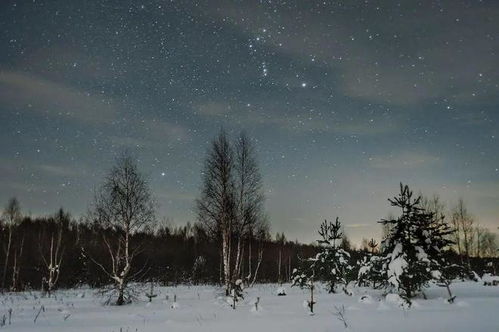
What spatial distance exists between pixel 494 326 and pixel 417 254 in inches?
331

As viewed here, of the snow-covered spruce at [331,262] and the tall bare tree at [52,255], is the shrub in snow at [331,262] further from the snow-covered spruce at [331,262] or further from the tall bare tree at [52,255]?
the tall bare tree at [52,255]

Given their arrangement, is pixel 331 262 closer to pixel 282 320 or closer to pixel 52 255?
pixel 282 320

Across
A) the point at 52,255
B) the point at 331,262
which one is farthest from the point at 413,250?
the point at 52,255

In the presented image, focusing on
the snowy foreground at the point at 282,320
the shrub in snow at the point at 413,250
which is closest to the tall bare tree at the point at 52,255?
the snowy foreground at the point at 282,320

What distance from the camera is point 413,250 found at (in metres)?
18.8

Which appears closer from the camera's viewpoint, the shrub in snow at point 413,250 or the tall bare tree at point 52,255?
the shrub in snow at point 413,250

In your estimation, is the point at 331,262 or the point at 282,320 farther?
the point at 331,262

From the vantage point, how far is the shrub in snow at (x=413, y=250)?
18188mm

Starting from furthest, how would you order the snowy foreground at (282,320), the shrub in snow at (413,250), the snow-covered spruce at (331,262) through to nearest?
the snow-covered spruce at (331,262) → the shrub in snow at (413,250) → the snowy foreground at (282,320)

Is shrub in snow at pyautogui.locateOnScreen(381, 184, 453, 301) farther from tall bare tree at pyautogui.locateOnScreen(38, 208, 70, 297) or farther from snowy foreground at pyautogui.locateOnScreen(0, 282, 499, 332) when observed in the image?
tall bare tree at pyautogui.locateOnScreen(38, 208, 70, 297)

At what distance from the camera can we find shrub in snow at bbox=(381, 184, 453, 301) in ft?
59.7

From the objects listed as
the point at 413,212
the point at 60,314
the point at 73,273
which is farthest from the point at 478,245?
the point at 60,314

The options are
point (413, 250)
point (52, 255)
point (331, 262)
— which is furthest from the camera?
point (52, 255)

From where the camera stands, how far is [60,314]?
16.3m
